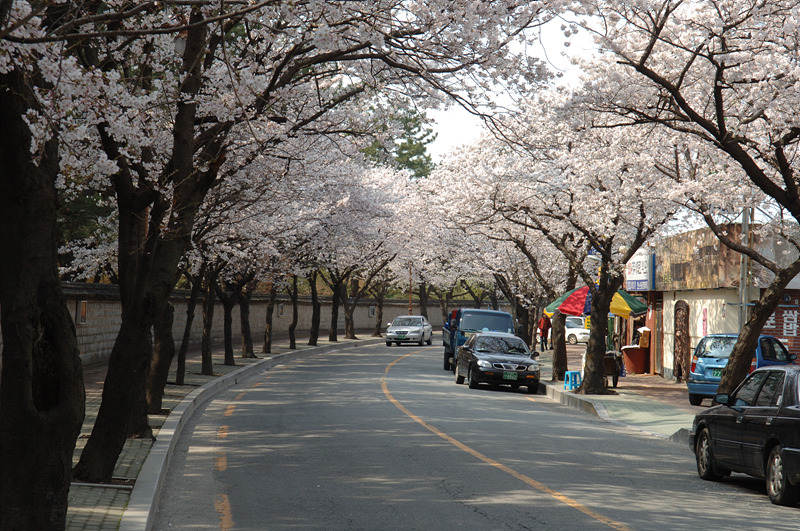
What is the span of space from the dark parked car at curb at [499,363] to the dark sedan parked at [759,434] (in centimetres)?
1250

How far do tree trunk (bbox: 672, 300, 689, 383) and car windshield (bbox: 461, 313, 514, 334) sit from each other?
5.71 m

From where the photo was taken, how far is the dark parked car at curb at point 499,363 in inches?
945

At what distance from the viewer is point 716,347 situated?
22.0 meters

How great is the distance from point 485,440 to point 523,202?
14.1 metres

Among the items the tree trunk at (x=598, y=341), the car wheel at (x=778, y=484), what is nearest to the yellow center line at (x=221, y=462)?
the car wheel at (x=778, y=484)

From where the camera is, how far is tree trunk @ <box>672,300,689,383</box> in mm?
29578

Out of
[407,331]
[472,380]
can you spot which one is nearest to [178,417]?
[472,380]

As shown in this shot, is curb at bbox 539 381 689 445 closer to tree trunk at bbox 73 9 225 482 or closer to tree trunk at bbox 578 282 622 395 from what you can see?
tree trunk at bbox 578 282 622 395

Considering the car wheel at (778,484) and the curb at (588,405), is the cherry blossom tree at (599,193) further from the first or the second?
the car wheel at (778,484)

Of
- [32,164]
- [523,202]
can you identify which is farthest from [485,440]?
[523,202]

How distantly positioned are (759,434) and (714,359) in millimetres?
12204

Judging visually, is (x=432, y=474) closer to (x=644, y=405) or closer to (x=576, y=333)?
(x=644, y=405)

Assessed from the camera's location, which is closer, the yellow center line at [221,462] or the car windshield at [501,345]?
the yellow center line at [221,462]

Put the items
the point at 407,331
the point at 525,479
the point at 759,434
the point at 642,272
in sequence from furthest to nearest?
the point at 407,331 < the point at 642,272 < the point at 525,479 < the point at 759,434
